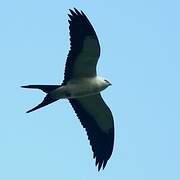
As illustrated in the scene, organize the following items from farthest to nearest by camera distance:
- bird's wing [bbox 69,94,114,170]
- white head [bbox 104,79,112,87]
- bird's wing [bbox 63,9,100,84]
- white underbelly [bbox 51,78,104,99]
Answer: bird's wing [bbox 69,94,114,170]
white head [bbox 104,79,112,87]
white underbelly [bbox 51,78,104,99]
bird's wing [bbox 63,9,100,84]

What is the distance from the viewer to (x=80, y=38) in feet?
70.7

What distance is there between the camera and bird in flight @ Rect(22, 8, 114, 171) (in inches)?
847

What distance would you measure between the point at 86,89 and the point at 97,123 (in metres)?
1.53

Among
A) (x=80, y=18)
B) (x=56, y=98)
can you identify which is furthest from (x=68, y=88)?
(x=80, y=18)

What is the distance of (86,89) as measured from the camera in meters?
22.3

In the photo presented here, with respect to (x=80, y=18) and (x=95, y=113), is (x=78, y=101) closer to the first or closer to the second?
(x=95, y=113)

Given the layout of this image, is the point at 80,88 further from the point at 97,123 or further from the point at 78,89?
the point at 97,123

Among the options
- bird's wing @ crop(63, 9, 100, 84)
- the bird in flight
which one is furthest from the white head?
bird's wing @ crop(63, 9, 100, 84)

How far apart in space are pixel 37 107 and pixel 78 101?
169cm

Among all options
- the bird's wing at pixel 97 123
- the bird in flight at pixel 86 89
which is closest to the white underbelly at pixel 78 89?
the bird in flight at pixel 86 89

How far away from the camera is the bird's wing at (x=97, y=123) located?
2317cm

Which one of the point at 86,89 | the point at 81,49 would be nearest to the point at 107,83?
the point at 86,89

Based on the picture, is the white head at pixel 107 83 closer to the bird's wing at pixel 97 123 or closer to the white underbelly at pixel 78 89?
the white underbelly at pixel 78 89

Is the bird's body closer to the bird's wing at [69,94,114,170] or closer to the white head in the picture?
the white head
